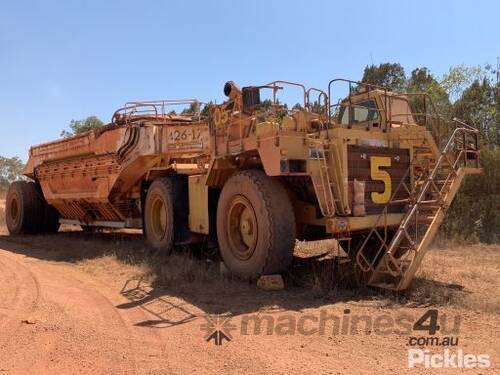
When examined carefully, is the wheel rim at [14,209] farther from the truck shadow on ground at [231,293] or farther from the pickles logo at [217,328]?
the pickles logo at [217,328]

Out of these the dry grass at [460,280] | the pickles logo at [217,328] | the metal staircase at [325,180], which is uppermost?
the metal staircase at [325,180]

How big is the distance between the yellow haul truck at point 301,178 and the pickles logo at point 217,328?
4.59ft

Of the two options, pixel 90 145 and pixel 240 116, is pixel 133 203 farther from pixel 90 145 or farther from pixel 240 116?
pixel 240 116

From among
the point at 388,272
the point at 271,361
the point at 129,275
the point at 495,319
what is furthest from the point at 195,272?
the point at 495,319

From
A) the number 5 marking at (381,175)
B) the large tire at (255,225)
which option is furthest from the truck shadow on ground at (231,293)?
the number 5 marking at (381,175)

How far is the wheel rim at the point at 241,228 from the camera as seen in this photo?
7.00m

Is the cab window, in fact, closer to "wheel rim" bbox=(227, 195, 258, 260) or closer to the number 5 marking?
the number 5 marking

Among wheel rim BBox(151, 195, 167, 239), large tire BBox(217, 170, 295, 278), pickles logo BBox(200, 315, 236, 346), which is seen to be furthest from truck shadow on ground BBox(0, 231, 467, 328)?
wheel rim BBox(151, 195, 167, 239)

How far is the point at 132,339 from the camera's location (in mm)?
4637

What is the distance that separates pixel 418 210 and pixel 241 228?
2.42 m

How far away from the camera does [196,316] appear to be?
17.7ft

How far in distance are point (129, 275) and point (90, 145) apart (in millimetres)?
4861

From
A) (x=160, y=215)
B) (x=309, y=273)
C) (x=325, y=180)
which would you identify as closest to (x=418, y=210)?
(x=325, y=180)

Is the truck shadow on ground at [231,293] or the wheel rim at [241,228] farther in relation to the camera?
the wheel rim at [241,228]
